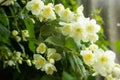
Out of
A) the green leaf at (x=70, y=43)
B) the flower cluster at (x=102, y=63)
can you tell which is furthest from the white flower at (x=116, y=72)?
the green leaf at (x=70, y=43)

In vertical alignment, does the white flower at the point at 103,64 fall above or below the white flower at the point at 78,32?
below

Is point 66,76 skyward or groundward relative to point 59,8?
groundward

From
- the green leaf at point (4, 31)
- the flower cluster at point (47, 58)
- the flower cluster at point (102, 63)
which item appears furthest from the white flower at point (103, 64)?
the green leaf at point (4, 31)

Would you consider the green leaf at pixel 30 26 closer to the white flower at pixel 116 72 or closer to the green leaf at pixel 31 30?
the green leaf at pixel 31 30

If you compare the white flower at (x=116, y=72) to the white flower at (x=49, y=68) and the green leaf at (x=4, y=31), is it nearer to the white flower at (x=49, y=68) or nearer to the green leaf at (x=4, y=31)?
the white flower at (x=49, y=68)

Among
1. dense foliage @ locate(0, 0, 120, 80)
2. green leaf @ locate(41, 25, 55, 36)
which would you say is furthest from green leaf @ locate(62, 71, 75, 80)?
green leaf @ locate(41, 25, 55, 36)

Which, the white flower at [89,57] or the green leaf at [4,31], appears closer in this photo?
the white flower at [89,57]

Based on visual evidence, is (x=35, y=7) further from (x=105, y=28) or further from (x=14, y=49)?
(x=105, y=28)

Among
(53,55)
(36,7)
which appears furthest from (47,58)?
(36,7)

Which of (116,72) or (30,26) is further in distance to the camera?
(30,26)

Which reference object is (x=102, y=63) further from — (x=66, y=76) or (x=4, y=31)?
(x=4, y=31)

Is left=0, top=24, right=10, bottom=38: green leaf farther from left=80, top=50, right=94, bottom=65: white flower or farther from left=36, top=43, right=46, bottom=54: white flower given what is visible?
left=80, top=50, right=94, bottom=65: white flower

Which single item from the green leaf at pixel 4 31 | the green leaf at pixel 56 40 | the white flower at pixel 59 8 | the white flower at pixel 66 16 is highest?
the white flower at pixel 59 8

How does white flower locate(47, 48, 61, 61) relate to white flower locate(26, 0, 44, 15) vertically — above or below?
below
